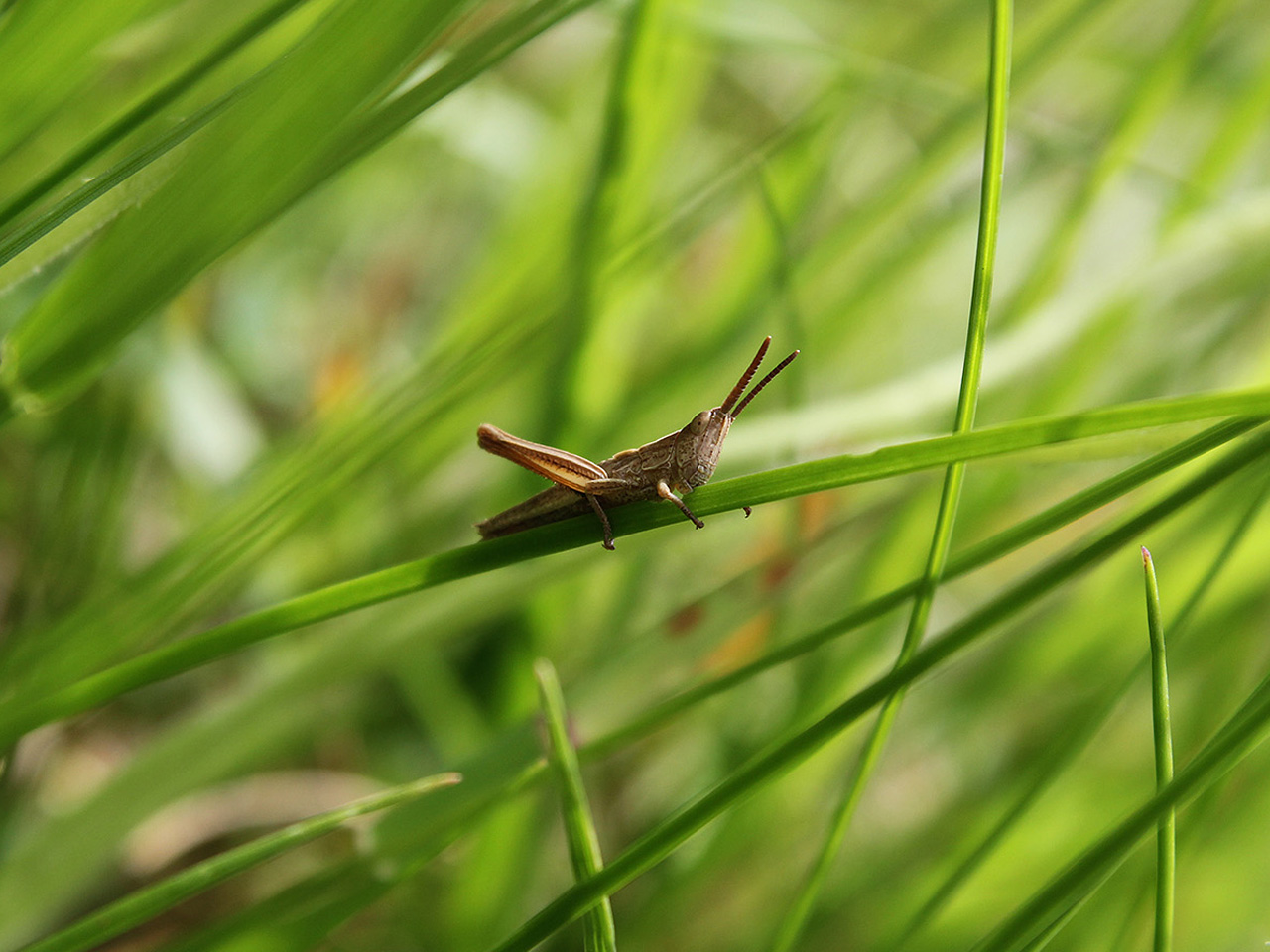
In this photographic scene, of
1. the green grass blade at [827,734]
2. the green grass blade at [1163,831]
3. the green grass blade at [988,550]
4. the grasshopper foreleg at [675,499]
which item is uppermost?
the grasshopper foreleg at [675,499]

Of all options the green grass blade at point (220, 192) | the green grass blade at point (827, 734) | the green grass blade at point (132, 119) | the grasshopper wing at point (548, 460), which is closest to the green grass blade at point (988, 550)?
the green grass blade at point (827, 734)

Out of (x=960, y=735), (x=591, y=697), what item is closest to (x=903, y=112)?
(x=960, y=735)

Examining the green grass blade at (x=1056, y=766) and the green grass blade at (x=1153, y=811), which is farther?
the green grass blade at (x=1056, y=766)

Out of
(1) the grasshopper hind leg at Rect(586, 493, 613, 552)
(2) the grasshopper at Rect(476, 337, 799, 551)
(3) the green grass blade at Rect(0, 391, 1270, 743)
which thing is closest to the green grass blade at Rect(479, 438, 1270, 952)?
(3) the green grass blade at Rect(0, 391, 1270, 743)

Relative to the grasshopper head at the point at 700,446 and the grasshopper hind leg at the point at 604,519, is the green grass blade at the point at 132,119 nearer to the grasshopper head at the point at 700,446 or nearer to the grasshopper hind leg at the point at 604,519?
the grasshopper hind leg at the point at 604,519

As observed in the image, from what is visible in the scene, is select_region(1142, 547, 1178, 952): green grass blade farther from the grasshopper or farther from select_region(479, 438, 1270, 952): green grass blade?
the grasshopper

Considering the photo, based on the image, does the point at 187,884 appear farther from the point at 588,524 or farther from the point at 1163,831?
the point at 1163,831

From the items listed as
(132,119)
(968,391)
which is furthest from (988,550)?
(132,119)
